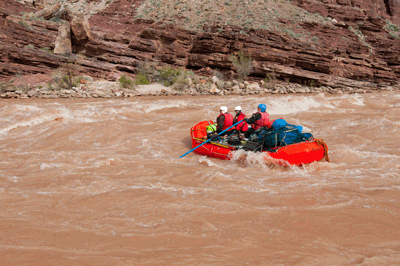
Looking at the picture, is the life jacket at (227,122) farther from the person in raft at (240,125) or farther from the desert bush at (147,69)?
the desert bush at (147,69)

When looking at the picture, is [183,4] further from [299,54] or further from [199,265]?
[199,265]

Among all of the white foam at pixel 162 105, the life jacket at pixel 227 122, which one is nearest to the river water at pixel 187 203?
the life jacket at pixel 227 122

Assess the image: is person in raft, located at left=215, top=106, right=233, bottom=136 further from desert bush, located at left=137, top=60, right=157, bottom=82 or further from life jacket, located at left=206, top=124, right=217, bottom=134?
desert bush, located at left=137, top=60, right=157, bottom=82

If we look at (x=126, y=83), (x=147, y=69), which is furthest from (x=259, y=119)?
(x=147, y=69)

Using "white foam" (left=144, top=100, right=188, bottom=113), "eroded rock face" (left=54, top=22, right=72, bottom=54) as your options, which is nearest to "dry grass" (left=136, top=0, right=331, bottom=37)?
"eroded rock face" (left=54, top=22, right=72, bottom=54)

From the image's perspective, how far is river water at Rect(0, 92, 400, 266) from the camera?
282cm

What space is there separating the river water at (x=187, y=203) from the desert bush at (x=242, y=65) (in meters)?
12.7

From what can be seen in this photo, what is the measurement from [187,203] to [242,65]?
685 inches

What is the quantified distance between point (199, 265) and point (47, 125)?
8.18 metres

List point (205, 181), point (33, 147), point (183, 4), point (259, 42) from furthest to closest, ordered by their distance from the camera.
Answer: point (183, 4) → point (259, 42) → point (33, 147) → point (205, 181)

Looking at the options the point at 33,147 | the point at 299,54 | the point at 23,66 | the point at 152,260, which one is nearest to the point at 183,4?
the point at 299,54

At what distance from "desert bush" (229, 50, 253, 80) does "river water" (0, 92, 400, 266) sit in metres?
12.7

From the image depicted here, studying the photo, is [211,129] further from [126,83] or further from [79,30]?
[79,30]

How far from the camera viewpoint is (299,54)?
2097 centimetres
